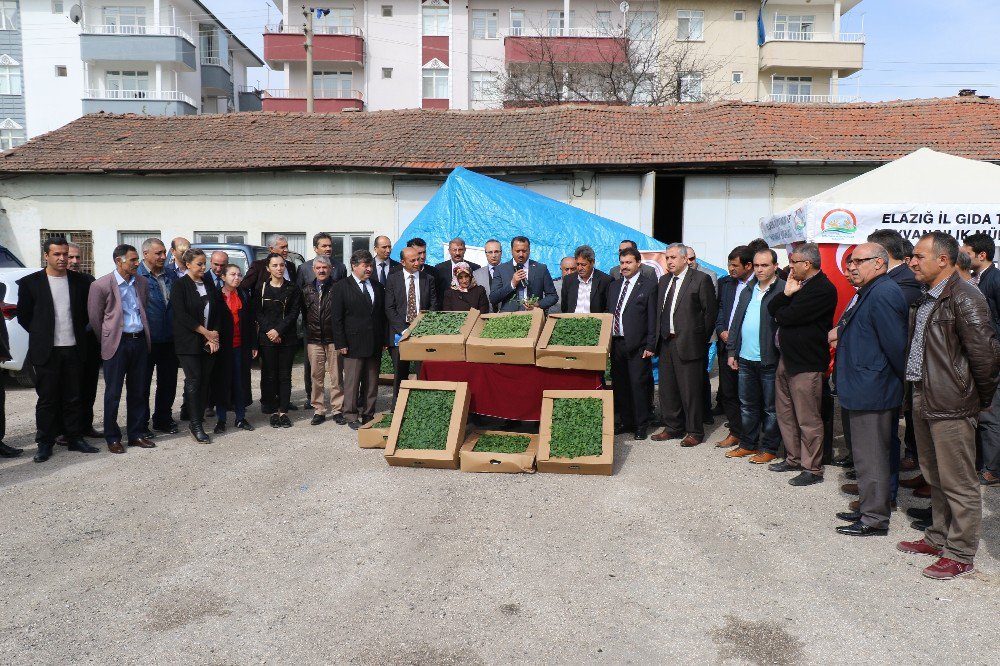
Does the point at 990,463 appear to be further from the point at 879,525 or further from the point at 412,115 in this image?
the point at 412,115

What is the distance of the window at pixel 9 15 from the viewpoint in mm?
38656

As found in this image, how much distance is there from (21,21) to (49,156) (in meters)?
28.8

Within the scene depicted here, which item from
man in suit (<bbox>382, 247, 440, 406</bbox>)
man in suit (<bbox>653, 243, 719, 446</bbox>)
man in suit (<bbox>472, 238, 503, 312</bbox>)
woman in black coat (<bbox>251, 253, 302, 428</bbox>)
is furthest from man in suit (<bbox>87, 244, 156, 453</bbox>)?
man in suit (<bbox>653, 243, 719, 446</bbox>)

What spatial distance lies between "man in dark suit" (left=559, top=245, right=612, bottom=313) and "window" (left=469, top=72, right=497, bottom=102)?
102 feet

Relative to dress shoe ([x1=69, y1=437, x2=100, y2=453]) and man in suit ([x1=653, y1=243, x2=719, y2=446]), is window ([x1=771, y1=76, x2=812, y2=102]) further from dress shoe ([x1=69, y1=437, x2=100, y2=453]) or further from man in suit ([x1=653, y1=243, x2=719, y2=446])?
dress shoe ([x1=69, y1=437, x2=100, y2=453])

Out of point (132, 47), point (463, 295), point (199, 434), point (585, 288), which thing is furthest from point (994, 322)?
point (132, 47)

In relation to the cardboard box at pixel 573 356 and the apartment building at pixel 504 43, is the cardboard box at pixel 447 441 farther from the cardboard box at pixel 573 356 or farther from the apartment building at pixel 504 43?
the apartment building at pixel 504 43

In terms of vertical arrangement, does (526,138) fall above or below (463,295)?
above

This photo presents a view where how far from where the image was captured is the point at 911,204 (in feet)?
25.9

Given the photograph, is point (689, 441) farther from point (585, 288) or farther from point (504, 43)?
point (504, 43)

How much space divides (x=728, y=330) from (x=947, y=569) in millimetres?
3346

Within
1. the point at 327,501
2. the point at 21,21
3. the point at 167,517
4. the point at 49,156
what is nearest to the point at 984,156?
the point at 327,501

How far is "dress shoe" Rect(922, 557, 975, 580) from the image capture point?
430cm

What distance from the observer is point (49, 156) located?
57.1ft
